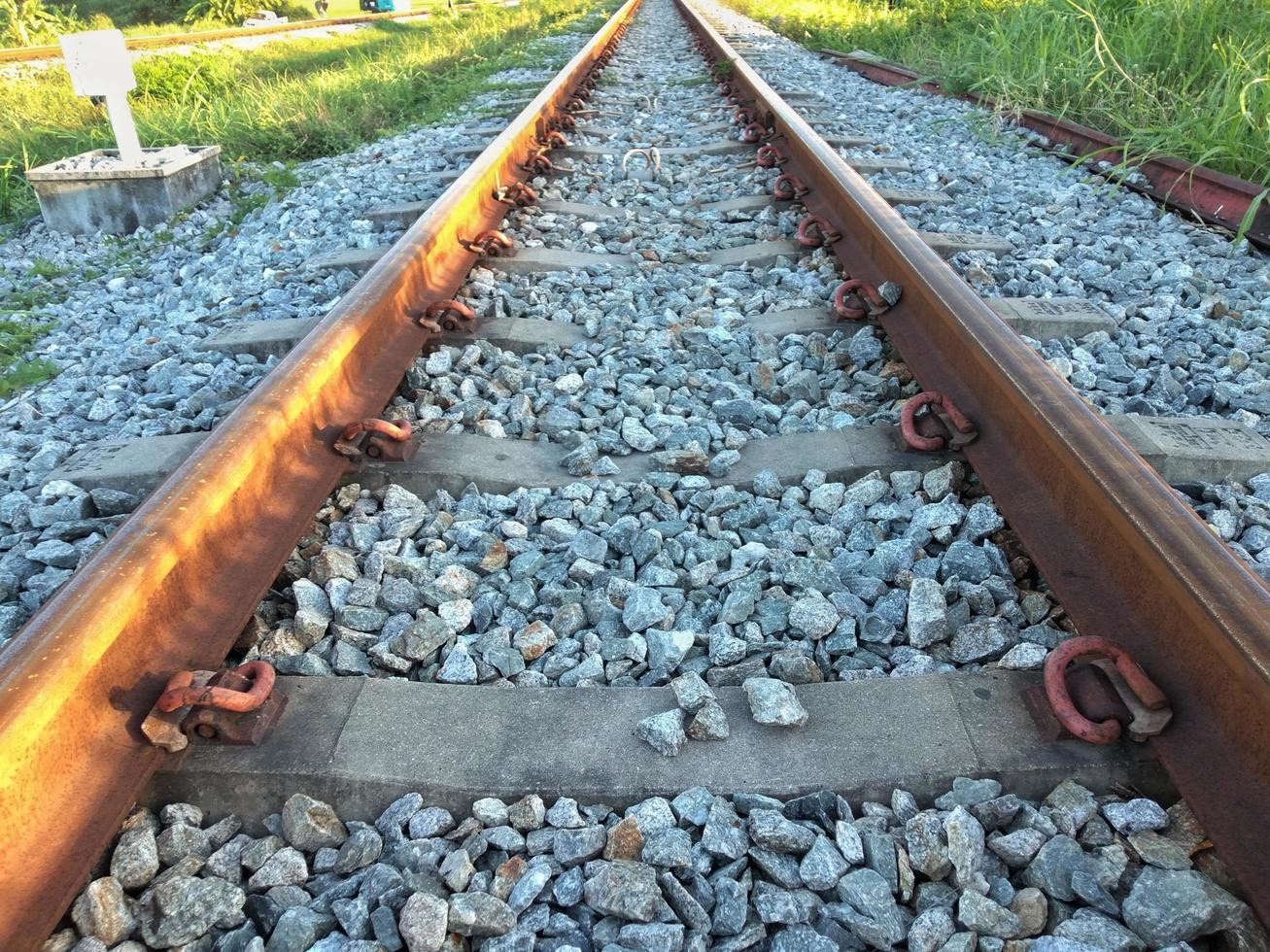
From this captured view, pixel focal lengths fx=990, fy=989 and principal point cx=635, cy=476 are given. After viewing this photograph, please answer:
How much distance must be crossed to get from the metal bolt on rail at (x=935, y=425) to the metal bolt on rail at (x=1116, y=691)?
0.74 meters

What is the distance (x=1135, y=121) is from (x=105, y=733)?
5.22 meters

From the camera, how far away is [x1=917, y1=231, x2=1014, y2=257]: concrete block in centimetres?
348

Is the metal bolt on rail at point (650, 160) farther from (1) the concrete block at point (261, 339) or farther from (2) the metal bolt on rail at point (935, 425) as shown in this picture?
(2) the metal bolt on rail at point (935, 425)

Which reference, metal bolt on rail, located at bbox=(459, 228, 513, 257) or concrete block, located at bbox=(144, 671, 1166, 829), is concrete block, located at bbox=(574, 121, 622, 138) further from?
concrete block, located at bbox=(144, 671, 1166, 829)

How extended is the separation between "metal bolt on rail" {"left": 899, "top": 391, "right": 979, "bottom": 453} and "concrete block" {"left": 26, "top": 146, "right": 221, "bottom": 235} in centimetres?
403

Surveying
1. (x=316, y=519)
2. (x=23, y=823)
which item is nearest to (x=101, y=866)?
(x=23, y=823)

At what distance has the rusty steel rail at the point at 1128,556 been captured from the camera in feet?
4.07

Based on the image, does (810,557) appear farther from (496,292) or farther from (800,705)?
(496,292)

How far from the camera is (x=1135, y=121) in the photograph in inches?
193

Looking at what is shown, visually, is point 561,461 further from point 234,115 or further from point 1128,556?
point 234,115

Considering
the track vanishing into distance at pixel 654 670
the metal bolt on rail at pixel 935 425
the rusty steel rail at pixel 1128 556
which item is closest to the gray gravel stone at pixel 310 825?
the track vanishing into distance at pixel 654 670

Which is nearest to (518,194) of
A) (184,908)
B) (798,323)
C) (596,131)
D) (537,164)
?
(537,164)

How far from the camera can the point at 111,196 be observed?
4863 millimetres

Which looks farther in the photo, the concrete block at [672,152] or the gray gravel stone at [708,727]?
the concrete block at [672,152]
